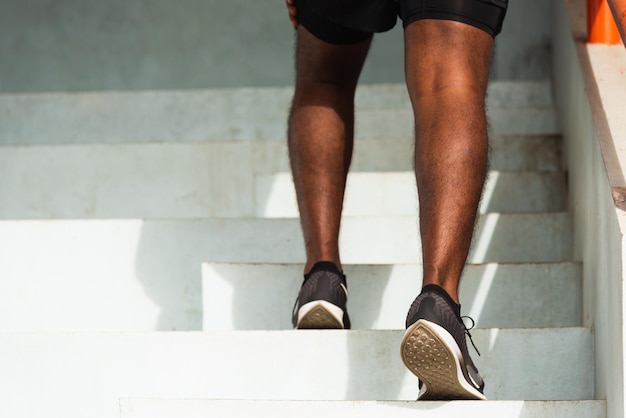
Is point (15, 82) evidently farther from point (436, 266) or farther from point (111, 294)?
point (436, 266)

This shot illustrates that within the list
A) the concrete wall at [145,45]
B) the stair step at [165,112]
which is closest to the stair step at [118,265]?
the stair step at [165,112]

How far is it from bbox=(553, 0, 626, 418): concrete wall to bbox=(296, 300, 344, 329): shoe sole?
378mm

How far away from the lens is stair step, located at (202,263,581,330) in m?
2.04

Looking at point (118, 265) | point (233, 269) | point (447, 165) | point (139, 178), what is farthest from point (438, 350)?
point (139, 178)

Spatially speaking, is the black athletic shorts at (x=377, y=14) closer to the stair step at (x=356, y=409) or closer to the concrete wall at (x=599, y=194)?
the concrete wall at (x=599, y=194)

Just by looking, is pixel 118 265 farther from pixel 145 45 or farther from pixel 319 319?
pixel 145 45

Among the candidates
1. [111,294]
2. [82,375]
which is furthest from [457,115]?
[111,294]

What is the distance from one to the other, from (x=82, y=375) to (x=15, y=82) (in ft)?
9.56

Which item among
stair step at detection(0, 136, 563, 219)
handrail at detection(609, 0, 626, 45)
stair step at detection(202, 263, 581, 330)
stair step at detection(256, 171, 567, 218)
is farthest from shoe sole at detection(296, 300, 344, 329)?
stair step at detection(0, 136, 563, 219)

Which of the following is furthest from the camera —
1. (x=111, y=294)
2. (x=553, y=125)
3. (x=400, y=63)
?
(x=400, y=63)

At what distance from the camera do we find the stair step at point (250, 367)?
177 centimetres

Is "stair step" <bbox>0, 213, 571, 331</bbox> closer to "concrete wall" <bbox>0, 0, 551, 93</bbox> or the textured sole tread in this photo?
the textured sole tread

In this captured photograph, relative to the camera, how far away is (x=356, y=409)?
155 centimetres

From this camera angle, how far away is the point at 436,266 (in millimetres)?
1579
